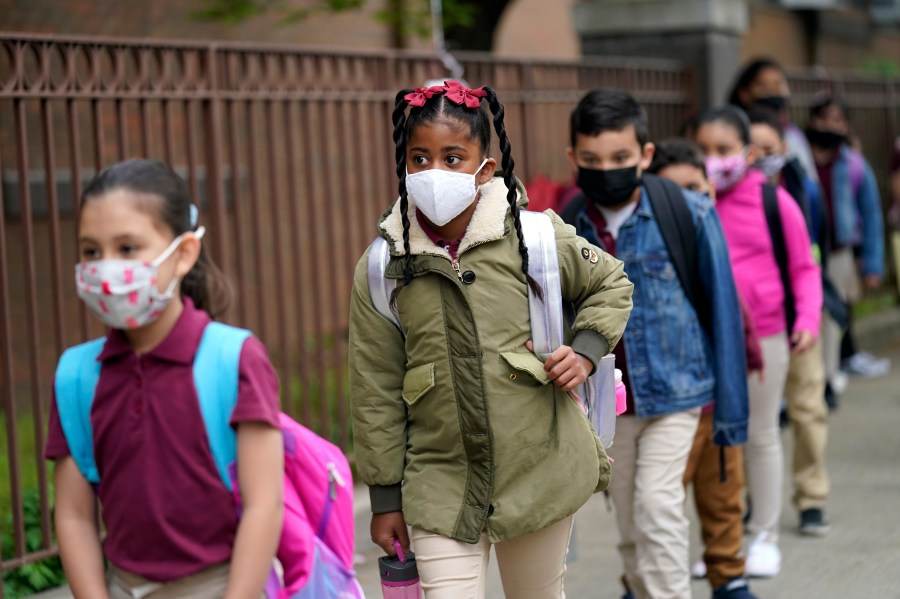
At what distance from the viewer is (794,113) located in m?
12.0

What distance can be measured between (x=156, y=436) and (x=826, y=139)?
795cm

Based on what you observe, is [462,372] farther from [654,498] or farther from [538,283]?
[654,498]

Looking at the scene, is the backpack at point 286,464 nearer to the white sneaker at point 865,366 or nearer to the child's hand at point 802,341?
the child's hand at point 802,341

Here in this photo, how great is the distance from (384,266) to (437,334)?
0.23 m

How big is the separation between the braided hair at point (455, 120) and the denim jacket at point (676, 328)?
123 cm

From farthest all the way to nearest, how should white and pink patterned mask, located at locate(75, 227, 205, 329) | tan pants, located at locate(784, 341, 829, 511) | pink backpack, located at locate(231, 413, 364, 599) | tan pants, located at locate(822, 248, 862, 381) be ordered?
tan pants, located at locate(822, 248, 862, 381) → tan pants, located at locate(784, 341, 829, 511) → pink backpack, located at locate(231, 413, 364, 599) → white and pink patterned mask, located at locate(75, 227, 205, 329)

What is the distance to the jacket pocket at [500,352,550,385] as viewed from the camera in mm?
3562

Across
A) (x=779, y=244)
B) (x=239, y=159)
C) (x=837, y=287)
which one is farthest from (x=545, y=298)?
(x=837, y=287)

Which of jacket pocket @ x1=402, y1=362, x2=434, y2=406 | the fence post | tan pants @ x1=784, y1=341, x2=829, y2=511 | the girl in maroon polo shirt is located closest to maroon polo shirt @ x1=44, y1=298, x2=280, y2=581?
the girl in maroon polo shirt

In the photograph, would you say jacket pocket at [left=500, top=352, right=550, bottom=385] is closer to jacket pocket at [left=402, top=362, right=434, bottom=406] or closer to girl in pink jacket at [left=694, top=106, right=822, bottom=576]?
jacket pocket at [left=402, top=362, right=434, bottom=406]

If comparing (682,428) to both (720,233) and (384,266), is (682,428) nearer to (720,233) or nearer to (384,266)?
(720,233)

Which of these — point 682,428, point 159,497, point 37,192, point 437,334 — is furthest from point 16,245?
point 159,497

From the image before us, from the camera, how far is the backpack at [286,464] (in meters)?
2.82

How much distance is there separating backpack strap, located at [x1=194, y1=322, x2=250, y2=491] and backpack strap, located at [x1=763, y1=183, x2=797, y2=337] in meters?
3.56
